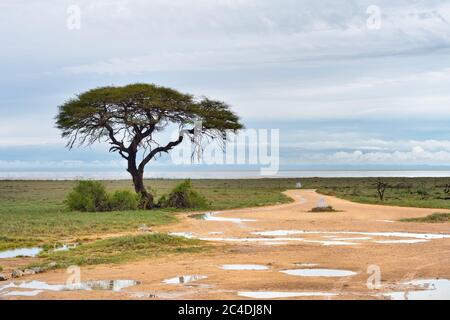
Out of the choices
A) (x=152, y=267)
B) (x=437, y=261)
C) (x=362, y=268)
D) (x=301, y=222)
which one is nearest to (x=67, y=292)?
(x=152, y=267)

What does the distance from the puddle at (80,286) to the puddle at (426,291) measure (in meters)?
4.93

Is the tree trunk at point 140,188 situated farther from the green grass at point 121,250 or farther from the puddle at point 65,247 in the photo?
the green grass at point 121,250

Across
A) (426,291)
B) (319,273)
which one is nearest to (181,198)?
(319,273)

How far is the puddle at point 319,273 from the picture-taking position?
41.1ft

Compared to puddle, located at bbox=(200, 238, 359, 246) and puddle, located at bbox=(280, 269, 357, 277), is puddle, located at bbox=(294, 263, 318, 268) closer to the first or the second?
puddle, located at bbox=(280, 269, 357, 277)

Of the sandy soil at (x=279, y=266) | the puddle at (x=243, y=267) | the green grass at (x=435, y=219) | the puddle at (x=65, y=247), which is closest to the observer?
the sandy soil at (x=279, y=266)

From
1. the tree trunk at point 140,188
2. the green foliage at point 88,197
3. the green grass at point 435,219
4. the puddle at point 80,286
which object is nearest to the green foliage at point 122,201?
the green foliage at point 88,197

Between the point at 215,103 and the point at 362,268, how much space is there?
28.3m

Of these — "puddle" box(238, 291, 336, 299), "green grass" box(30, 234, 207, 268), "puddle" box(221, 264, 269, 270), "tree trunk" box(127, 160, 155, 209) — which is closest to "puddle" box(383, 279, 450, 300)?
"puddle" box(238, 291, 336, 299)

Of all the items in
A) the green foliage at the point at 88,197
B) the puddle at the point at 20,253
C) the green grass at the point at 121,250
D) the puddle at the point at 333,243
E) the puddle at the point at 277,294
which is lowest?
the puddle at the point at 20,253

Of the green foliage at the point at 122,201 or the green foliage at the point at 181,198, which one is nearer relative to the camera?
the green foliage at the point at 122,201

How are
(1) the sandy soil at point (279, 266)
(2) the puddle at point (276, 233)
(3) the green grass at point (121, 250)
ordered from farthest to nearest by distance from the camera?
1. (2) the puddle at point (276, 233)
2. (3) the green grass at point (121, 250)
3. (1) the sandy soil at point (279, 266)

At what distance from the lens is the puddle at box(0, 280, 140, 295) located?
11180mm

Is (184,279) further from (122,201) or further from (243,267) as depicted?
(122,201)
